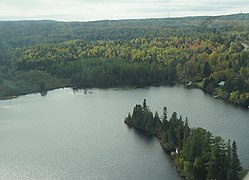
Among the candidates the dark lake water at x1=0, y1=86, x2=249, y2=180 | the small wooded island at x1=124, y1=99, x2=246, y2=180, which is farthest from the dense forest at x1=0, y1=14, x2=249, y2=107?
the small wooded island at x1=124, y1=99, x2=246, y2=180

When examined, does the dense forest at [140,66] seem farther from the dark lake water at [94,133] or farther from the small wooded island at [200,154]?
the small wooded island at [200,154]

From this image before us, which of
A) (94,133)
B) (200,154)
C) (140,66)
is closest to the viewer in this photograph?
(200,154)

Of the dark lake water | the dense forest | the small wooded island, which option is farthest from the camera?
the dense forest

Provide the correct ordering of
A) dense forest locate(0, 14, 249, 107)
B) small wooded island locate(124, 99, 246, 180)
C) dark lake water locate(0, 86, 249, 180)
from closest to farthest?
small wooded island locate(124, 99, 246, 180) → dark lake water locate(0, 86, 249, 180) → dense forest locate(0, 14, 249, 107)

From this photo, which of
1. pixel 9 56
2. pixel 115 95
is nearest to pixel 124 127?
pixel 115 95

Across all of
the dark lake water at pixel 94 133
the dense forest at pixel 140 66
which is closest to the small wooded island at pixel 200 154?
the dark lake water at pixel 94 133

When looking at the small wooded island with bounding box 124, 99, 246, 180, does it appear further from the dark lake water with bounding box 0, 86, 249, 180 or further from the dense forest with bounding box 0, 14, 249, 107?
the dense forest with bounding box 0, 14, 249, 107

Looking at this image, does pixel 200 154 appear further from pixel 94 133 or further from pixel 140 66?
pixel 140 66

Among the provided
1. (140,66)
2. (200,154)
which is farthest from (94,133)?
(140,66)

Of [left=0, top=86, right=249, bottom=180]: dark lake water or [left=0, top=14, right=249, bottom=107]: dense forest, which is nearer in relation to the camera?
[left=0, top=86, right=249, bottom=180]: dark lake water
